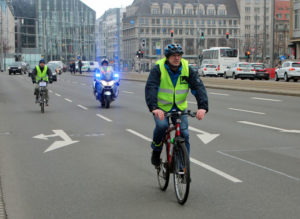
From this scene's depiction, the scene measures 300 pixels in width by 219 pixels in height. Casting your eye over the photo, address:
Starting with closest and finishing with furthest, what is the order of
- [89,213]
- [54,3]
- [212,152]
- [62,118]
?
1. [89,213]
2. [212,152]
3. [62,118]
4. [54,3]

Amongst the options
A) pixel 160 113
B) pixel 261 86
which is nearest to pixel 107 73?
pixel 261 86

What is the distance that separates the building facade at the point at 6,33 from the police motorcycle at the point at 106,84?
98020 mm

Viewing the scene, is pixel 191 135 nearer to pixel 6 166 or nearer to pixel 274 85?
pixel 6 166

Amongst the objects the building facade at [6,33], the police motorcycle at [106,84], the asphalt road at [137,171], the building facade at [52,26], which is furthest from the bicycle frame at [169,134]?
the building facade at [52,26]

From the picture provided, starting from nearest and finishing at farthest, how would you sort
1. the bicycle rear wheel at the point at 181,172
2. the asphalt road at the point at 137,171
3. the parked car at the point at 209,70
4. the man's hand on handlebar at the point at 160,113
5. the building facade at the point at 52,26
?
the bicycle rear wheel at the point at 181,172 < the asphalt road at the point at 137,171 < the man's hand on handlebar at the point at 160,113 < the parked car at the point at 209,70 < the building facade at the point at 52,26

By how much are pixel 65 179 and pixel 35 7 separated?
13490cm

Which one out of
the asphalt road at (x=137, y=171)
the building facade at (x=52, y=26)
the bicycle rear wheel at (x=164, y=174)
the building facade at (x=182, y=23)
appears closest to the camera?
the asphalt road at (x=137, y=171)

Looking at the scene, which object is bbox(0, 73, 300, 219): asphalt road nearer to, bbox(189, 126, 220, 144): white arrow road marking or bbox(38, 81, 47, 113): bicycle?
bbox(189, 126, 220, 144): white arrow road marking

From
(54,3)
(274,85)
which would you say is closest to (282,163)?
(274,85)

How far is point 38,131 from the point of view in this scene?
13.0 meters

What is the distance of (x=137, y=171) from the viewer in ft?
25.8

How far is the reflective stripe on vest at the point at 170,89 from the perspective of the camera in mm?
6117

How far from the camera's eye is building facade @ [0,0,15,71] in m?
120

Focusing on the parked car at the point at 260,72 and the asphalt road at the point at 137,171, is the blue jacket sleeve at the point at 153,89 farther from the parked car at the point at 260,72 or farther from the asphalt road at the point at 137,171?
the parked car at the point at 260,72
